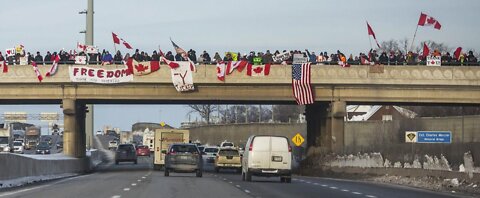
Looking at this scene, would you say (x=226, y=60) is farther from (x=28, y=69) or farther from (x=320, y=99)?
(x=28, y=69)

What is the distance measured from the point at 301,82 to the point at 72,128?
1489 cm

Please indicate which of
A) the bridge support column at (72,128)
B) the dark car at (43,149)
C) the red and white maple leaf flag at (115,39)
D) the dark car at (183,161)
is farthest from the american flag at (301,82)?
the dark car at (43,149)

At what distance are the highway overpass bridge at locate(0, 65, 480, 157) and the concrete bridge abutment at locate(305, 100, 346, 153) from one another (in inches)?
4.9

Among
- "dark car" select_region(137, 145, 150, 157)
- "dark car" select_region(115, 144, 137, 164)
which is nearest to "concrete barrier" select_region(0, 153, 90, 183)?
"dark car" select_region(115, 144, 137, 164)

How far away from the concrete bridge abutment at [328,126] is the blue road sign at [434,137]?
11044 millimetres

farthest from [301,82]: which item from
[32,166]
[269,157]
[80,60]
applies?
[32,166]

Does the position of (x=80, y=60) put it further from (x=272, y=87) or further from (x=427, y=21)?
(x=427, y=21)

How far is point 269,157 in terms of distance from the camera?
3925 cm

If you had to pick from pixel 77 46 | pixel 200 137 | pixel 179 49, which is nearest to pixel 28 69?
pixel 77 46

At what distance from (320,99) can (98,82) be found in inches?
544

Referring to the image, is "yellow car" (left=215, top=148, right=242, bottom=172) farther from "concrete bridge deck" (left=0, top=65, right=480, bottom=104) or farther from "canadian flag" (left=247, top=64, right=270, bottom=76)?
"canadian flag" (left=247, top=64, right=270, bottom=76)

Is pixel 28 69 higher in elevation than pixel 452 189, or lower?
higher

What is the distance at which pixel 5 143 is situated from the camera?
94.6 metres

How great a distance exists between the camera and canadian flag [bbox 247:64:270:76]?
57844 millimetres
